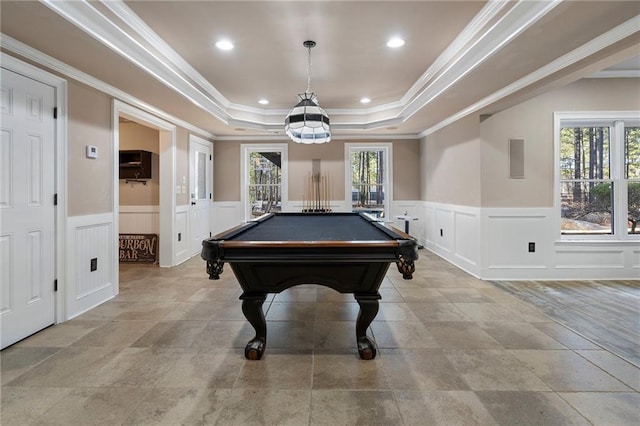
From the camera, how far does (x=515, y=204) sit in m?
3.99

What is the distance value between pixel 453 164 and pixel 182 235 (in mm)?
4459

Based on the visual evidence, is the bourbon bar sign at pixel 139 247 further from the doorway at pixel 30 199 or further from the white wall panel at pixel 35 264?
the white wall panel at pixel 35 264

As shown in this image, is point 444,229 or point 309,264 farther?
point 444,229

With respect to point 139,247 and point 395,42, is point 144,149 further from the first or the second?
point 395,42

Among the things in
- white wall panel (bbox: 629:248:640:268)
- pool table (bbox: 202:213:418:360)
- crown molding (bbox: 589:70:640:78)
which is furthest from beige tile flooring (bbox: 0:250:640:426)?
crown molding (bbox: 589:70:640:78)

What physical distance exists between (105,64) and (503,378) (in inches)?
151

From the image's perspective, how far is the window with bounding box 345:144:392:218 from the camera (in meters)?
6.53

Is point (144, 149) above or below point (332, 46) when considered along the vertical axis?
below

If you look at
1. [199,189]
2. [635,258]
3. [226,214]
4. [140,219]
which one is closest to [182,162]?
[199,189]

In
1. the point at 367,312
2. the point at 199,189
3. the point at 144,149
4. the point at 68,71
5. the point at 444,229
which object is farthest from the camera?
the point at 199,189

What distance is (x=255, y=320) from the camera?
2.17m

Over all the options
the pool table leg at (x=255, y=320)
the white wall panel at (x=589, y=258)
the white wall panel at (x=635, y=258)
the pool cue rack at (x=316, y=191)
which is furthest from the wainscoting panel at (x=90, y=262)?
the white wall panel at (x=635, y=258)

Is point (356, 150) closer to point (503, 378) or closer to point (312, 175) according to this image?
point (312, 175)

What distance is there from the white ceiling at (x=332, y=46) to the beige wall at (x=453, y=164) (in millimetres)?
331
